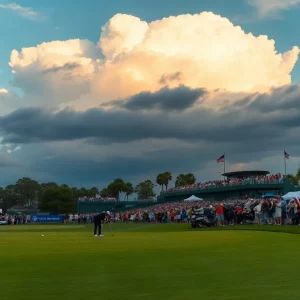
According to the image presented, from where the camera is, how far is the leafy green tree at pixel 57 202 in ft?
504

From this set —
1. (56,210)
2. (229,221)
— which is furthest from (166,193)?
(229,221)

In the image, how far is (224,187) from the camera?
92.8m

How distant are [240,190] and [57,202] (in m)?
76.3

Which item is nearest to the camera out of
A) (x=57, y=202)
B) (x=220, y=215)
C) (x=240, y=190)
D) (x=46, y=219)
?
(x=220, y=215)

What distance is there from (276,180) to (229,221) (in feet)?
133

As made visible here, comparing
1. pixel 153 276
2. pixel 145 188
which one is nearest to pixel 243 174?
pixel 145 188

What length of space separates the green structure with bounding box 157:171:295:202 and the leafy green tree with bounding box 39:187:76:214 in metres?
47.9

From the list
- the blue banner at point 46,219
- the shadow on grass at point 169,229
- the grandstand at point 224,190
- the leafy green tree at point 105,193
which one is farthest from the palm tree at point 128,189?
the shadow on grass at point 169,229

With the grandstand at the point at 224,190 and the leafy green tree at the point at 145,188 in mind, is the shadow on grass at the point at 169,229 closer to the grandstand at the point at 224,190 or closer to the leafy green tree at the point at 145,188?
the grandstand at the point at 224,190

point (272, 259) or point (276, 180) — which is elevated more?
point (276, 180)

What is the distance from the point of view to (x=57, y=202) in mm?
153375

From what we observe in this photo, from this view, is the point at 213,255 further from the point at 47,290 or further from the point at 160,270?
the point at 47,290

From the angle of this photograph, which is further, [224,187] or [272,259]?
[224,187]

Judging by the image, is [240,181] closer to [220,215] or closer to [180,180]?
[220,215]
